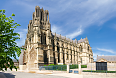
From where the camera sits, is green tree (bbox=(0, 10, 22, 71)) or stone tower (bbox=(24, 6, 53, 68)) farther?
stone tower (bbox=(24, 6, 53, 68))

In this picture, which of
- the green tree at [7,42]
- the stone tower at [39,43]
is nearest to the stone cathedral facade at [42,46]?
the stone tower at [39,43]

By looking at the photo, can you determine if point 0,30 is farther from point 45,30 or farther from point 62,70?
point 45,30

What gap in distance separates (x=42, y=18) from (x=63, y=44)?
16.9 metres

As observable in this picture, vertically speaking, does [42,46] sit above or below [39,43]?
below

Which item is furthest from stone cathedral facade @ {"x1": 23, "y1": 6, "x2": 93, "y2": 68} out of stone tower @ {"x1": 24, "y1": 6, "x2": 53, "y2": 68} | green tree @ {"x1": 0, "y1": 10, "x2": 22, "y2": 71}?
green tree @ {"x1": 0, "y1": 10, "x2": 22, "y2": 71}

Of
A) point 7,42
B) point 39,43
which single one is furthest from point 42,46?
point 7,42

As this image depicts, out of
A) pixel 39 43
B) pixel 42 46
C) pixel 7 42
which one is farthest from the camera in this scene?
pixel 42 46

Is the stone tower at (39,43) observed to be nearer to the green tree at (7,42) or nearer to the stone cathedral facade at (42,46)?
the stone cathedral facade at (42,46)

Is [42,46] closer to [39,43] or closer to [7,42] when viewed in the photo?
[39,43]

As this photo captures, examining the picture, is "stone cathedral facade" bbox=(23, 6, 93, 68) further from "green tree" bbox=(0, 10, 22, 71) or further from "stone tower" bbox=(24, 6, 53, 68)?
"green tree" bbox=(0, 10, 22, 71)

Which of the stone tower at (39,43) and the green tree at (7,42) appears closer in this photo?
the green tree at (7,42)

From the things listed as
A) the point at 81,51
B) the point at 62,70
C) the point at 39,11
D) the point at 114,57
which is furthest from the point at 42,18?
the point at 114,57

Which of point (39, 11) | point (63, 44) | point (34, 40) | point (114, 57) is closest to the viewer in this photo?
point (34, 40)

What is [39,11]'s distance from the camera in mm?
45375
